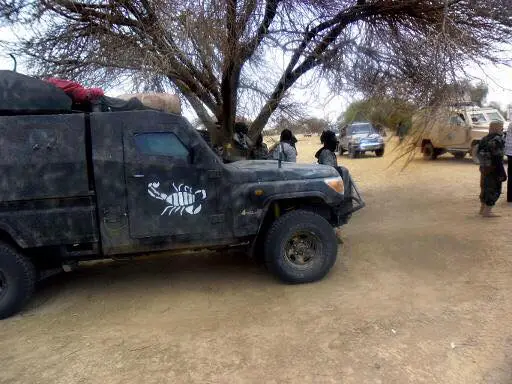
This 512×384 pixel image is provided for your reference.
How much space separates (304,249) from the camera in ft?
18.6

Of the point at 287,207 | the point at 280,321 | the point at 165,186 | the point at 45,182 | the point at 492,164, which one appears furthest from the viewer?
the point at 492,164

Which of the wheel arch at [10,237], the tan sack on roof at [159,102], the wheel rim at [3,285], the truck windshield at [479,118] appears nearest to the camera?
the wheel arch at [10,237]

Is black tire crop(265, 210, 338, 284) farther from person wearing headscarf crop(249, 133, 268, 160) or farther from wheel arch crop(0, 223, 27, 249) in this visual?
person wearing headscarf crop(249, 133, 268, 160)

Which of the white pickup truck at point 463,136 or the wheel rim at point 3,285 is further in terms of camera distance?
the white pickup truck at point 463,136

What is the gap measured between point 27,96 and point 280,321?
130 inches

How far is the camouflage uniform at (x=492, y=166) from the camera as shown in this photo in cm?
835

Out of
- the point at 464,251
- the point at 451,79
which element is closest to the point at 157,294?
the point at 464,251

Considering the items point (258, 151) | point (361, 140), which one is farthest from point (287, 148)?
point (361, 140)

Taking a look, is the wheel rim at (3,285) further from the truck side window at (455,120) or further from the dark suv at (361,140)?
the dark suv at (361,140)

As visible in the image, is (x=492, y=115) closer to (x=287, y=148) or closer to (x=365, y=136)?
(x=365, y=136)

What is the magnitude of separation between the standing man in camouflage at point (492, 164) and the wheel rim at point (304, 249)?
435cm

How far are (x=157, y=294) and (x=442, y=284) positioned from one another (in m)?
3.13

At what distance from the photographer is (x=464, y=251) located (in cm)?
661

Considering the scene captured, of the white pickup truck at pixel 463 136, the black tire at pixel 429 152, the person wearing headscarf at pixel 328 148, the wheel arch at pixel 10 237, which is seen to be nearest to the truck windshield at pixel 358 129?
the black tire at pixel 429 152
